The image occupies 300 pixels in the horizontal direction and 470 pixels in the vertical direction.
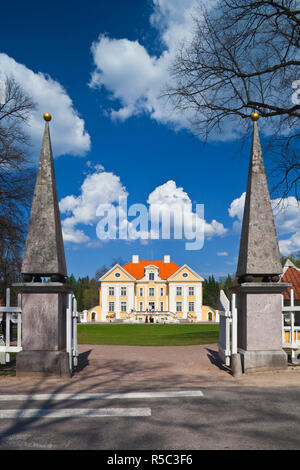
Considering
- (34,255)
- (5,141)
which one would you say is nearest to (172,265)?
(5,141)

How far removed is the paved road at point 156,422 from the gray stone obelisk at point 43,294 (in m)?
1.93

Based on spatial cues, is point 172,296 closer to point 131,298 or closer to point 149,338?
point 131,298

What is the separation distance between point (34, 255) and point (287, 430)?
5744mm

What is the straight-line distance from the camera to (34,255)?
7.88 m

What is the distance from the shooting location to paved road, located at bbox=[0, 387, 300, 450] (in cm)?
350

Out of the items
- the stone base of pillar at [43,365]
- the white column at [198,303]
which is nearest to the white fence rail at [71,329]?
the stone base of pillar at [43,365]

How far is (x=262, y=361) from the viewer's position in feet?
25.3

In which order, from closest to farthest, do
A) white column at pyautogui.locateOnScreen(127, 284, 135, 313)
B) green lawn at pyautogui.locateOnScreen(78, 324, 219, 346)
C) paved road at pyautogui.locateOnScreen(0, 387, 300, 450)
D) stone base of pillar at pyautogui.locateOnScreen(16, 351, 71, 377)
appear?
paved road at pyautogui.locateOnScreen(0, 387, 300, 450) < stone base of pillar at pyautogui.locateOnScreen(16, 351, 71, 377) < green lawn at pyautogui.locateOnScreen(78, 324, 219, 346) < white column at pyautogui.locateOnScreen(127, 284, 135, 313)

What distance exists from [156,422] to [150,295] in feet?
190

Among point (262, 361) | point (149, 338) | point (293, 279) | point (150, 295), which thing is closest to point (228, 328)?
point (262, 361)

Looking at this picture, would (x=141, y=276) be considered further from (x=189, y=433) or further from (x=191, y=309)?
(x=189, y=433)

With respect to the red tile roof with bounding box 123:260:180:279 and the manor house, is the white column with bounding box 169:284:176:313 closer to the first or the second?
the manor house

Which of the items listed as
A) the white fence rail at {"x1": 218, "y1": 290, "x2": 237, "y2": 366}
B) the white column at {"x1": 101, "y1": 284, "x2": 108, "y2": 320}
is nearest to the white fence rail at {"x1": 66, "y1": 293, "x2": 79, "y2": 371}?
the white fence rail at {"x1": 218, "y1": 290, "x2": 237, "y2": 366}

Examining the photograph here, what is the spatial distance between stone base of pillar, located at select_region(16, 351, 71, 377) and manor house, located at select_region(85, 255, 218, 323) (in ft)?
169
